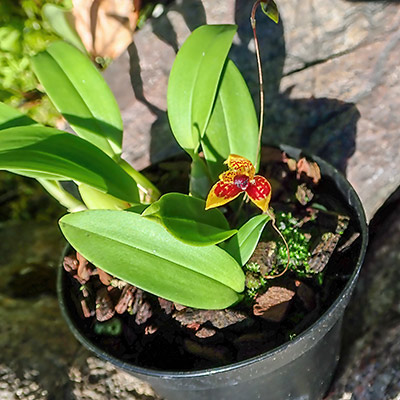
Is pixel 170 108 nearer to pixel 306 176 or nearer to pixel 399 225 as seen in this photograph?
pixel 306 176

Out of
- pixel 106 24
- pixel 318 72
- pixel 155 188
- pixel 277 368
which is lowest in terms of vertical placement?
pixel 277 368

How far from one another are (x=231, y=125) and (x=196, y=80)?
0.45 feet

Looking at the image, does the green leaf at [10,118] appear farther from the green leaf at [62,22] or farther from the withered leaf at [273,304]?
the withered leaf at [273,304]

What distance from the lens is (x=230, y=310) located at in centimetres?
120

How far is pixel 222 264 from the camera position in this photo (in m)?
1.14

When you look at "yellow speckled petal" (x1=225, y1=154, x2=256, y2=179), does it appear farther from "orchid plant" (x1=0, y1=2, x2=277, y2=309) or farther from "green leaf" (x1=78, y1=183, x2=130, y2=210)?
"green leaf" (x1=78, y1=183, x2=130, y2=210)

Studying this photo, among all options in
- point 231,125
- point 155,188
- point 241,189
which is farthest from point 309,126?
point 241,189

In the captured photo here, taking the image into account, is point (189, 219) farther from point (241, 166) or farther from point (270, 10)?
point (270, 10)

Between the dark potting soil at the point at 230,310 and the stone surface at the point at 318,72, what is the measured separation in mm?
353

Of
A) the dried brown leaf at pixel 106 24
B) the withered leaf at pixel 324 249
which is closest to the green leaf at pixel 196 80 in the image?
the withered leaf at pixel 324 249

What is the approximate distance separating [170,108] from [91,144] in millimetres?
222

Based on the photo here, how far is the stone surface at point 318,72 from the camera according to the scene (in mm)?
1589

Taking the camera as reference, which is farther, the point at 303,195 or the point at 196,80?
the point at 303,195

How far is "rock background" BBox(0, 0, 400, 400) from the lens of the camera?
5.08 ft
